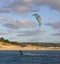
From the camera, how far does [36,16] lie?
10438 cm

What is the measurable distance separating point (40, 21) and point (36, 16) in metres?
5.34

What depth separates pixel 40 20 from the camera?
99.8 metres

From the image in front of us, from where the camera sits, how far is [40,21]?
9931cm

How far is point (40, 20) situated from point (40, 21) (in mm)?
565

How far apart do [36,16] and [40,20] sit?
4.80 metres
